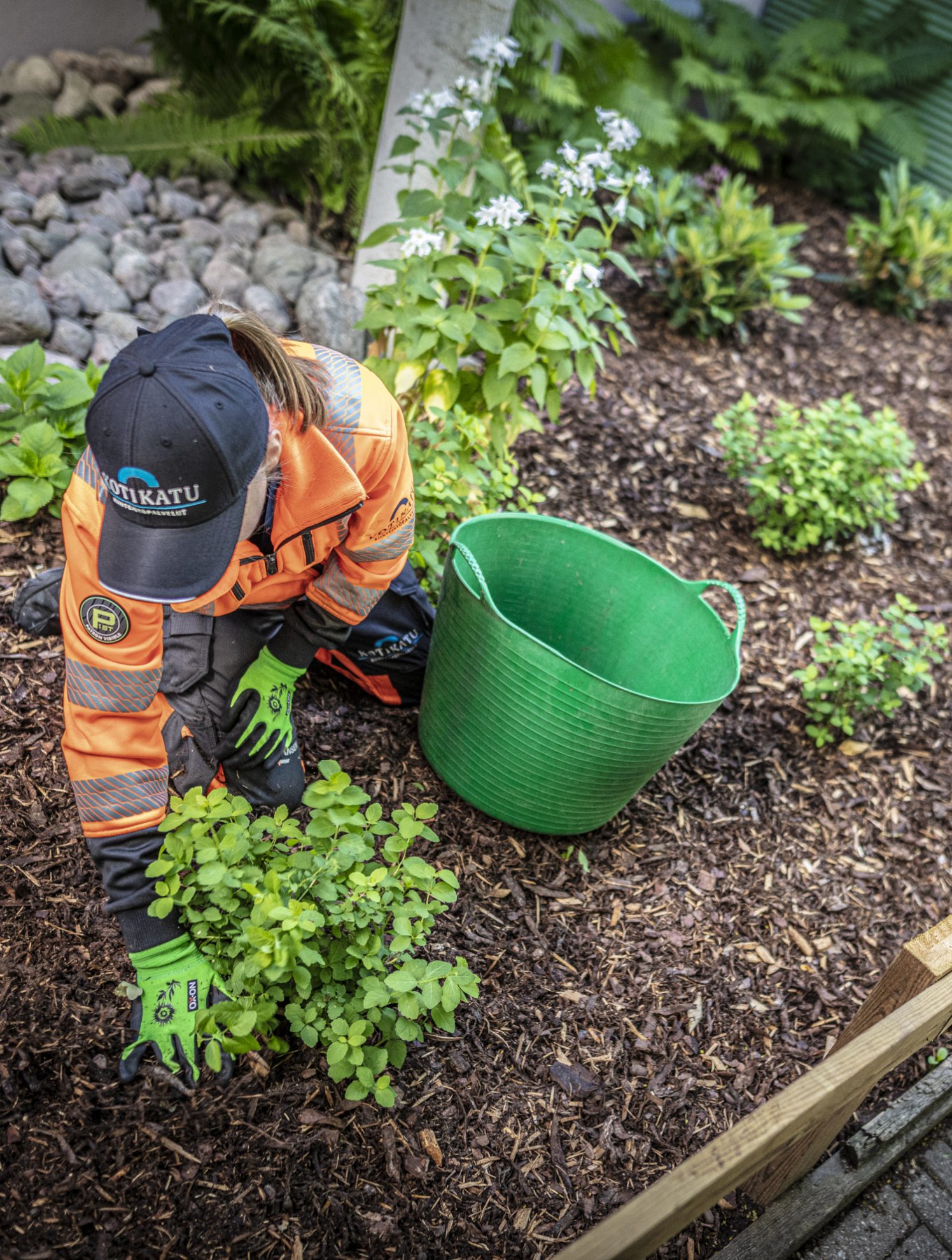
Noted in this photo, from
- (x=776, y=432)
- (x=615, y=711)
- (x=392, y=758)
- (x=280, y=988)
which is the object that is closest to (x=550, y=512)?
(x=776, y=432)

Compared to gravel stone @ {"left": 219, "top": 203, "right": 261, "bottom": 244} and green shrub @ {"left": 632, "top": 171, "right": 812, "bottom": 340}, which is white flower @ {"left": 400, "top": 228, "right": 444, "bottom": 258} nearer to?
gravel stone @ {"left": 219, "top": 203, "right": 261, "bottom": 244}

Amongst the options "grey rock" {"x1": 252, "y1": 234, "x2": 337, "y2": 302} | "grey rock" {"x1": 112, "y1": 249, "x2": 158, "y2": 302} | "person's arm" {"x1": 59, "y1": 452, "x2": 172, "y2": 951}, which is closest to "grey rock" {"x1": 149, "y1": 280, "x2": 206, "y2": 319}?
"grey rock" {"x1": 112, "y1": 249, "x2": 158, "y2": 302}

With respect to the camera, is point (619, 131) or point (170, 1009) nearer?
point (170, 1009)

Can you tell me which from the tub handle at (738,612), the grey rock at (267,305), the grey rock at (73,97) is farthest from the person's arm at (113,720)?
the grey rock at (73,97)

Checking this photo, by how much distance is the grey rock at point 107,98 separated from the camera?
444cm

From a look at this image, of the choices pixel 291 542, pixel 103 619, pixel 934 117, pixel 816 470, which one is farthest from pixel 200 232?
pixel 934 117

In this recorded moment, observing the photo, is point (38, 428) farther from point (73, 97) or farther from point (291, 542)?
point (73, 97)

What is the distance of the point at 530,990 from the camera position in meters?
2.16

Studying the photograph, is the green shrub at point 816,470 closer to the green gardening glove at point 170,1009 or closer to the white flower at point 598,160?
the white flower at point 598,160

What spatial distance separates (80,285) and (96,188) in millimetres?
822

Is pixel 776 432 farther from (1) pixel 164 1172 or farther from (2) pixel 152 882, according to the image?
A: (1) pixel 164 1172

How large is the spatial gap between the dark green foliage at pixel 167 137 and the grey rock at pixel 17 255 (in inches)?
34.0

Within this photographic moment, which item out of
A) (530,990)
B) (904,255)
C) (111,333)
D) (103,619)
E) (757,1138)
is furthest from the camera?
(904,255)

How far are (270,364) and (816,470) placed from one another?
96.1 inches
